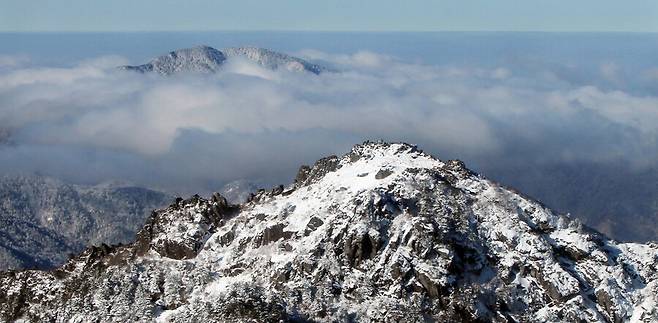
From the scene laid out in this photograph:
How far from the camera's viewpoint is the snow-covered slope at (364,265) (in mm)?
161750

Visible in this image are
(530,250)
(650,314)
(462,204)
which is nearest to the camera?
(650,314)

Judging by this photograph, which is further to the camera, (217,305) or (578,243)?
(578,243)

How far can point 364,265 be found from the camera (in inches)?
6609

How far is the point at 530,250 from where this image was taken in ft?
559

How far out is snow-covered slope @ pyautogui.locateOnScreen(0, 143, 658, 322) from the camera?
161750mm

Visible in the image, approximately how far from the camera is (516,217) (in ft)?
585

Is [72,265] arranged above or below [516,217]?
below

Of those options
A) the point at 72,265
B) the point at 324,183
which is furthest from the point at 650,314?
the point at 72,265

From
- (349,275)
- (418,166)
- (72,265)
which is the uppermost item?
(418,166)

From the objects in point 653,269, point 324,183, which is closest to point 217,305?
point 324,183

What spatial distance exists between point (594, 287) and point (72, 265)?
113854 millimetres

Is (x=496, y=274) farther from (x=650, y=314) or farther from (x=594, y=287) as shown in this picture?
(x=650, y=314)

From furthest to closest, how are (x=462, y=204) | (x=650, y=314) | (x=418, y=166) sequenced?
1. (x=418, y=166)
2. (x=462, y=204)
3. (x=650, y=314)

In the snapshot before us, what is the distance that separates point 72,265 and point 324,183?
6037 centimetres
